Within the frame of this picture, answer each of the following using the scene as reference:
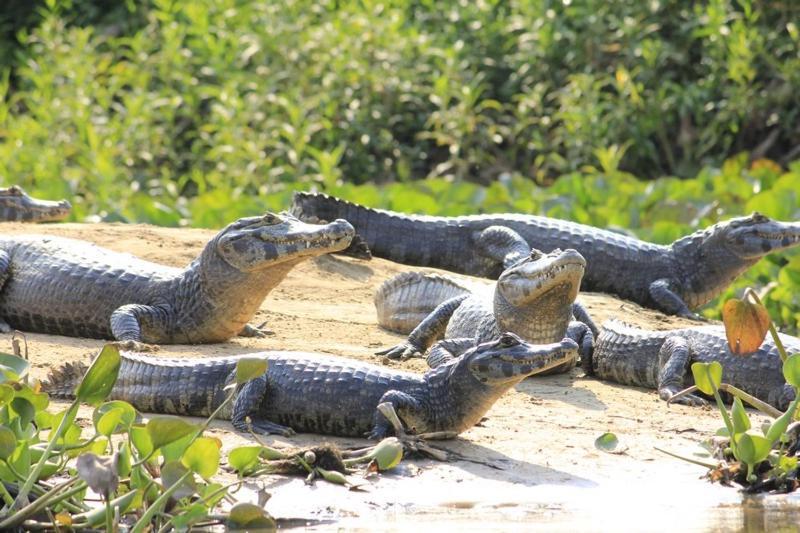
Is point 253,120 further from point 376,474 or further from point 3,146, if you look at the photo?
point 376,474

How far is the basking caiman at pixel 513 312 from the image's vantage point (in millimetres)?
6723

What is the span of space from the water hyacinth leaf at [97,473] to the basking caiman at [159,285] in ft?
9.47

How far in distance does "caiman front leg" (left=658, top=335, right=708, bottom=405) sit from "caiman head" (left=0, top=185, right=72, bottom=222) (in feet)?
15.1

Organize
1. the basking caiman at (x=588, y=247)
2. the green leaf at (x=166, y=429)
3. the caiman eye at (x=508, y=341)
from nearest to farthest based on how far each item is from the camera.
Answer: the green leaf at (x=166, y=429) < the caiman eye at (x=508, y=341) < the basking caiman at (x=588, y=247)

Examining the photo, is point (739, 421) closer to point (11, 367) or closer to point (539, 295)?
point (539, 295)

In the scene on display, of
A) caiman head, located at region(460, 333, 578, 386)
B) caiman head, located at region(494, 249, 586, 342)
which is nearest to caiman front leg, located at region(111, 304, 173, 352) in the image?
caiman head, located at region(494, 249, 586, 342)

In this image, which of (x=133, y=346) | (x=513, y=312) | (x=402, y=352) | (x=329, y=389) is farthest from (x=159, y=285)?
(x=329, y=389)

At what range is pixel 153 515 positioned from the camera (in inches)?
167

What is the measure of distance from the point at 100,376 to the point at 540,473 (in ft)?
5.92

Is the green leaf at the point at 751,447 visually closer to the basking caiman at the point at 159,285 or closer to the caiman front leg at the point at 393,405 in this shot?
the caiman front leg at the point at 393,405

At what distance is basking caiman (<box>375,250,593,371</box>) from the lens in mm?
6723

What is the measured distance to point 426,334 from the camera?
746 cm

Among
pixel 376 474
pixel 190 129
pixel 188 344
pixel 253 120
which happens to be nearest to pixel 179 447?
pixel 376 474

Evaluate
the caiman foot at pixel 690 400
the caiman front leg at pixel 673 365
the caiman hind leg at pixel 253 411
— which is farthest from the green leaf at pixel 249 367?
the caiman front leg at pixel 673 365
